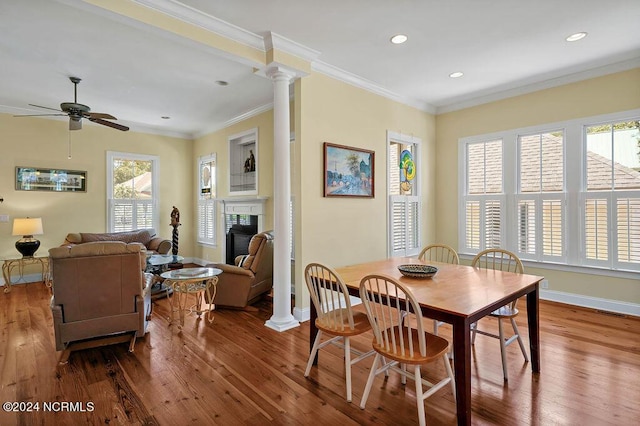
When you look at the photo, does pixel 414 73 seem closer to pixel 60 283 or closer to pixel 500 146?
pixel 500 146

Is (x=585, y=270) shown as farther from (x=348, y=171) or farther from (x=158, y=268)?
(x=158, y=268)

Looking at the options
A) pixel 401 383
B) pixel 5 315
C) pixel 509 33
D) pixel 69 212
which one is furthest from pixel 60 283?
pixel 509 33

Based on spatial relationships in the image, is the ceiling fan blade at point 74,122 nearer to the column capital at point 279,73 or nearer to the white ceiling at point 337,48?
the white ceiling at point 337,48

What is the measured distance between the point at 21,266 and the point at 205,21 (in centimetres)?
555

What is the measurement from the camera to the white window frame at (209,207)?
22.8ft

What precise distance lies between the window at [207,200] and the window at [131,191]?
3.01 feet

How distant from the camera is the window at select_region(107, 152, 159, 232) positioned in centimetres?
662

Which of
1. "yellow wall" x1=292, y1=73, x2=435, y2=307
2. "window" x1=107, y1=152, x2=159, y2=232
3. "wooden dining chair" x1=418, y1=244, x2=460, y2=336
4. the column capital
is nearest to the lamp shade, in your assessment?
"window" x1=107, y1=152, x2=159, y2=232

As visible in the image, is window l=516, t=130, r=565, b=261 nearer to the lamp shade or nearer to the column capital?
the column capital

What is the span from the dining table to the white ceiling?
229cm

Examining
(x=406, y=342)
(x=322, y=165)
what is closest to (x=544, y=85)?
(x=322, y=165)

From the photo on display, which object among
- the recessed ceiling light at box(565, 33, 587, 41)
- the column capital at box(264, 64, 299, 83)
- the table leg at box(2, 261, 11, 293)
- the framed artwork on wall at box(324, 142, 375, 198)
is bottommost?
the table leg at box(2, 261, 11, 293)

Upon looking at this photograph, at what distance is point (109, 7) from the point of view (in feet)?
8.13

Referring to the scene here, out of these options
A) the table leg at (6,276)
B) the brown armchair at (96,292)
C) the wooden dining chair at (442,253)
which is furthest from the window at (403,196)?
the table leg at (6,276)
